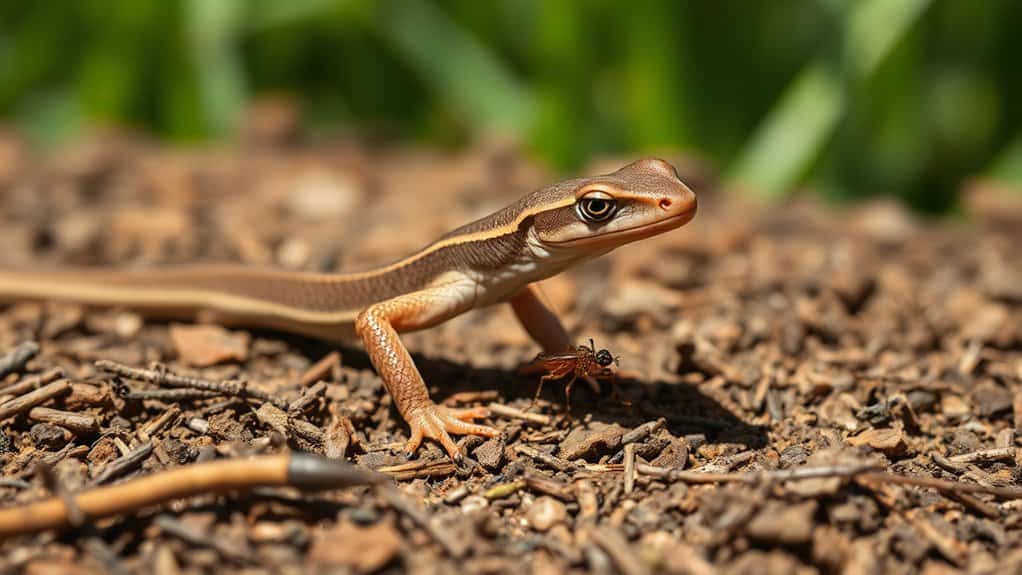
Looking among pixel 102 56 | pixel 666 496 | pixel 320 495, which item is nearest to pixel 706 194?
pixel 666 496

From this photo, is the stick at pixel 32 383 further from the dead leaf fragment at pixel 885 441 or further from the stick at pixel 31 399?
the dead leaf fragment at pixel 885 441

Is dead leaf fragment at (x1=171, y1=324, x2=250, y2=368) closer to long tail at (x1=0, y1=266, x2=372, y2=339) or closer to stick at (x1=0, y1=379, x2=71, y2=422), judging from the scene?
long tail at (x1=0, y1=266, x2=372, y2=339)

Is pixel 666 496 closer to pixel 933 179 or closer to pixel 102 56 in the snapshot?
pixel 933 179

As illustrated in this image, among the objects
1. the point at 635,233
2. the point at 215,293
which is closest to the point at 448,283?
the point at 635,233

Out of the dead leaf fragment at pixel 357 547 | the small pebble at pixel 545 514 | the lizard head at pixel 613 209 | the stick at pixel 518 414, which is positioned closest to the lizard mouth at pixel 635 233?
the lizard head at pixel 613 209

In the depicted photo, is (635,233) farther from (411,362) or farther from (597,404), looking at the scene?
(411,362)

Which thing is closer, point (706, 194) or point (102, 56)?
point (706, 194)

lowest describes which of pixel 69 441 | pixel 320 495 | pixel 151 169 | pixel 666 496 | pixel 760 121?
pixel 666 496

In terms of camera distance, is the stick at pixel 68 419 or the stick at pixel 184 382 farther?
the stick at pixel 184 382
